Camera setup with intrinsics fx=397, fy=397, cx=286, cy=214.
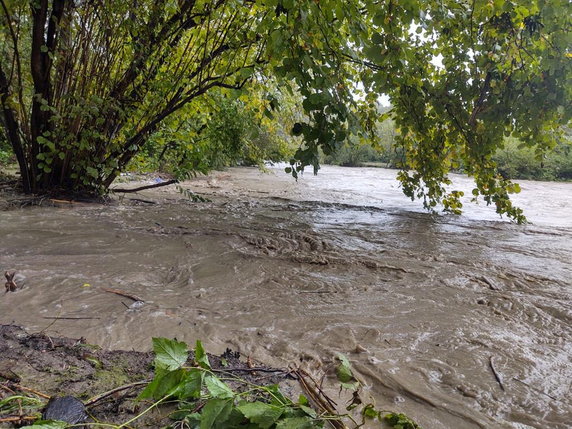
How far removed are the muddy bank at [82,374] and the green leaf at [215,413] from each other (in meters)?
0.23

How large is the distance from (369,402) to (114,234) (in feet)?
10.7

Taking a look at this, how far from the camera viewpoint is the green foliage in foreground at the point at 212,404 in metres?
1.15

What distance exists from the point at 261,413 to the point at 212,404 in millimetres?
147

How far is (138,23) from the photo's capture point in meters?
4.82

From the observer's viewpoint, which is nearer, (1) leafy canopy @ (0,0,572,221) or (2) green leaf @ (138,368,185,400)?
(2) green leaf @ (138,368,185,400)

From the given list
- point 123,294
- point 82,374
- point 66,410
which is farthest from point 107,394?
point 123,294

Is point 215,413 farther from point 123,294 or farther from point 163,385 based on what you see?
point 123,294

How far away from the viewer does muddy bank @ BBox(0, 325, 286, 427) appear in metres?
1.30

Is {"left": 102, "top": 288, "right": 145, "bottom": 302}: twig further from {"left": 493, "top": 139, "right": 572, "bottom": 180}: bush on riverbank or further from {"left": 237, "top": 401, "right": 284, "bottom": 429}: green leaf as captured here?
{"left": 493, "top": 139, "right": 572, "bottom": 180}: bush on riverbank

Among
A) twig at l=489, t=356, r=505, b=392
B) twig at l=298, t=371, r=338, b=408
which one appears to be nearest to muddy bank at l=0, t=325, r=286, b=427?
twig at l=298, t=371, r=338, b=408

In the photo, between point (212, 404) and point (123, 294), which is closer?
point (212, 404)

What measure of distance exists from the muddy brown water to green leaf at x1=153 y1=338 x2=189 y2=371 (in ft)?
1.92

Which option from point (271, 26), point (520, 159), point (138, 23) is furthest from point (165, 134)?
point (520, 159)

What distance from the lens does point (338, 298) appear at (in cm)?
273
